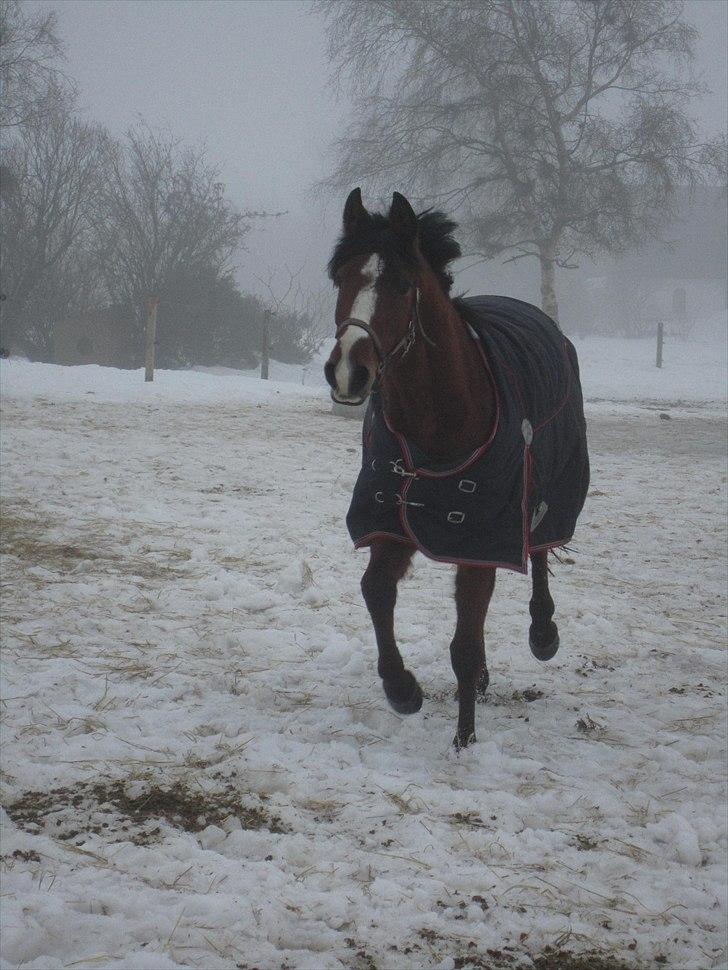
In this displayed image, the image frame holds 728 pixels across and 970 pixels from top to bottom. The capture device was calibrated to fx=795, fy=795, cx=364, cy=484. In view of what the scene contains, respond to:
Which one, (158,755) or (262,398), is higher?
(262,398)

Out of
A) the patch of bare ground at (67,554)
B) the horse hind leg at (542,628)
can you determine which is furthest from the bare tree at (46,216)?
the horse hind leg at (542,628)

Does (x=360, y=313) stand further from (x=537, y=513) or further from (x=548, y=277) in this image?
(x=548, y=277)

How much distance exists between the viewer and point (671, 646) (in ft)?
12.7

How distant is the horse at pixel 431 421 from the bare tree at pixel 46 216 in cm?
2248

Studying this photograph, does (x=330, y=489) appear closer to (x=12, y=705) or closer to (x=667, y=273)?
(x=12, y=705)

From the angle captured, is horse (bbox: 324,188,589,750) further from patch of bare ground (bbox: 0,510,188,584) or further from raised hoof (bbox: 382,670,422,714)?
patch of bare ground (bbox: 0,510,188,584)

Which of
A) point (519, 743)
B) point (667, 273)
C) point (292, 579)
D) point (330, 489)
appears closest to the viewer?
point (519, 743)

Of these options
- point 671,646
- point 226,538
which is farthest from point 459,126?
point 671,646

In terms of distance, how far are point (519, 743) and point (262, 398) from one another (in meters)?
12.6

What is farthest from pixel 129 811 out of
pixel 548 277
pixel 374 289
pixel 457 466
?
pixel 548 277

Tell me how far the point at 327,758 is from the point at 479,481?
1.10 metres

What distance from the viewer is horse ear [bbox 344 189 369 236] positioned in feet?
8.23

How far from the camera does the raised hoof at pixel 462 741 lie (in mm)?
2880

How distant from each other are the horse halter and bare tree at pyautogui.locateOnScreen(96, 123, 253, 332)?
2206 cm
